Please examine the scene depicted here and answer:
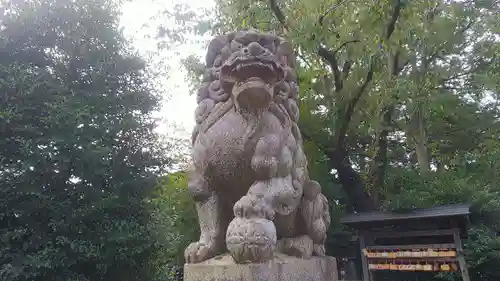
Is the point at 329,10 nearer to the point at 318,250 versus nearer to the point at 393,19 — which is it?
the point at 393,19

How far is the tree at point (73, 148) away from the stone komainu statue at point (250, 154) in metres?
3.95

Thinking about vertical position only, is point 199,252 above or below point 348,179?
below

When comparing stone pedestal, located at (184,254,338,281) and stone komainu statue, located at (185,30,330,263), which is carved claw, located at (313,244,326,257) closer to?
stone komainu statue, located at (185,30,330,263)

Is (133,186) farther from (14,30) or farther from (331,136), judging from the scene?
(331,136)

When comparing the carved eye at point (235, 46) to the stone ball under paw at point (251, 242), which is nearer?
the stone ball under paw at point (251, 242)

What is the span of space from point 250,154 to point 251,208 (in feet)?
1.18

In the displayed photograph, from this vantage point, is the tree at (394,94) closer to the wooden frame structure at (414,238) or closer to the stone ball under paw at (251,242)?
the wooden frame structure at (414,238)

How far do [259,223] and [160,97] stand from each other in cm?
587

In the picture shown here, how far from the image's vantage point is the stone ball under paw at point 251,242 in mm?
1938

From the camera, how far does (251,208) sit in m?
2.08

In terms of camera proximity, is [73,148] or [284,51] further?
[73,148]

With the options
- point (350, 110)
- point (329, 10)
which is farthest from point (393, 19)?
point (350, 110)

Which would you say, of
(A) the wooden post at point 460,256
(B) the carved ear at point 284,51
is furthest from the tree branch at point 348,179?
(B) the carved ear at point 284,51

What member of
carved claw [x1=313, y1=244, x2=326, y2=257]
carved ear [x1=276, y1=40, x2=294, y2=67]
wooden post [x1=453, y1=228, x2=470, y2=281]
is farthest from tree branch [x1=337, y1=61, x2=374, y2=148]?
carved claw [x1=313, y1=244, x2=326, y2=257]
